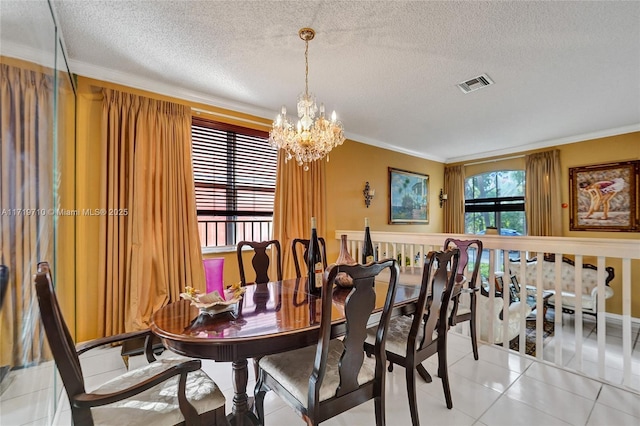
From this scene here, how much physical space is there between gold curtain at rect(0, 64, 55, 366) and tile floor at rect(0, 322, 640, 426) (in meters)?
0.23

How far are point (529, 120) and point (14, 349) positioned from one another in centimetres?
548

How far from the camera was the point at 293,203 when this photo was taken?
13.2 ft

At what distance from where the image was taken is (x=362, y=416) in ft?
5.88

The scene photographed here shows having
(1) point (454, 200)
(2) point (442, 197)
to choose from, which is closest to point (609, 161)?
(1) point (454, 200)

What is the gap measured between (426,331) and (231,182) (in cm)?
281

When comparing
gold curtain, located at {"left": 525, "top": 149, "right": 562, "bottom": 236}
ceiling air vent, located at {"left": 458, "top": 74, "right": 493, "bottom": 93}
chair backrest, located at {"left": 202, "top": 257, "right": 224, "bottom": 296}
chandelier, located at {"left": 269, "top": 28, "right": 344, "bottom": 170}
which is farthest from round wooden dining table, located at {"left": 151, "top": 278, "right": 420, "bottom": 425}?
gold curtain, located at {"left": 525, "top": 149, "right": 562, "bottom": 236}

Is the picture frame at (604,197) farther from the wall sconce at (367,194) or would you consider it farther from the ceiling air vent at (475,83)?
the wall sconce at (367,194)

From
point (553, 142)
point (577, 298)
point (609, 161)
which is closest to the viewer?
point (577, 298)

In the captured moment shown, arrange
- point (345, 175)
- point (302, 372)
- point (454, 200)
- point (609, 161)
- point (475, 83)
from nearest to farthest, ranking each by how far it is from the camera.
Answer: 1. point (302, 372)
2. point (475, 83)
3. point (609, 161)
4. point (345, 175)
5. point (454, 200)

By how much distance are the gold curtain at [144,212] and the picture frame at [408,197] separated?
3.69 m

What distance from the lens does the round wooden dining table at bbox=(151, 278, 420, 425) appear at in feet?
4.00

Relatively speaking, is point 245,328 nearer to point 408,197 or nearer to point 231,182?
point 231,182

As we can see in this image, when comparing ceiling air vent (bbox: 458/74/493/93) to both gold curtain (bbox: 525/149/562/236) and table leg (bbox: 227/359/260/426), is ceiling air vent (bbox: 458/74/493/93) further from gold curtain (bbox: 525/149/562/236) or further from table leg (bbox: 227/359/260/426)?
table leg (bbox: 227/359/260/426)

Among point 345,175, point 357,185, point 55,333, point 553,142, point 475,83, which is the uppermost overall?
point 475,83
